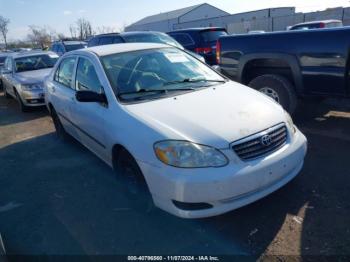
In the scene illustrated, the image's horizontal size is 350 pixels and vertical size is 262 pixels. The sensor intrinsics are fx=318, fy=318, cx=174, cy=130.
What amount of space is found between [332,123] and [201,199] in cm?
377

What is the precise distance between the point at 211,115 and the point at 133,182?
1.04m

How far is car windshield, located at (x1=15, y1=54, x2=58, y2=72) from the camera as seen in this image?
30.1ft

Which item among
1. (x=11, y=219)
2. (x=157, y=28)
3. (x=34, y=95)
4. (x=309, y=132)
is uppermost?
Answer: (x=157, y=28)

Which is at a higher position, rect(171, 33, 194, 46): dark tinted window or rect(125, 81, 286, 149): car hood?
rect(171, 33, 194, 46): dark tinted window

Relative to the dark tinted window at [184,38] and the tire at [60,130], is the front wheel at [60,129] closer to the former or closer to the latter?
the tire at [60,130]

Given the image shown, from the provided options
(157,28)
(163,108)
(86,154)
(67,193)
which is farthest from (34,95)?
(157,28)

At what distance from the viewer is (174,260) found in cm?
260

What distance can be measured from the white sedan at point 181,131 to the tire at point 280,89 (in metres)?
1.51

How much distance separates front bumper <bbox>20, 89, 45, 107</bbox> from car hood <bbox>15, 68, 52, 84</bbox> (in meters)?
0.27

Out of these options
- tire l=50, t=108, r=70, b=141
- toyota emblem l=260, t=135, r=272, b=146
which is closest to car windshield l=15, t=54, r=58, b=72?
tire l=50, t=108, r=70, b=141

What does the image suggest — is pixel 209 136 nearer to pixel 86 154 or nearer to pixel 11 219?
pixel 11 219

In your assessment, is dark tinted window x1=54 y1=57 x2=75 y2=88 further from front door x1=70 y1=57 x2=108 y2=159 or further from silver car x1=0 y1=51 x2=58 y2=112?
silver car x1=0 y1=51 x2=58 y2=112

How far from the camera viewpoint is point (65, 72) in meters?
4.93

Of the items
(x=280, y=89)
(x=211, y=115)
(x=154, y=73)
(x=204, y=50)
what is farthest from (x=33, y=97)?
(x=211, y=115)
